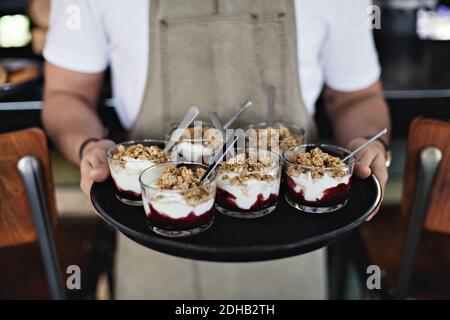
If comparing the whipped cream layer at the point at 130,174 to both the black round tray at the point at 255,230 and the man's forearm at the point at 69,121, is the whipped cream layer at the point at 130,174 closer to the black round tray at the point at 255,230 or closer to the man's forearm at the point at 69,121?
the black round tray at the point at 255,230

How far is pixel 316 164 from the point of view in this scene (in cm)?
129

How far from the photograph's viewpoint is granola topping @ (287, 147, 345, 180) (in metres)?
1.26

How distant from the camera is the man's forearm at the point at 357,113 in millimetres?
1671

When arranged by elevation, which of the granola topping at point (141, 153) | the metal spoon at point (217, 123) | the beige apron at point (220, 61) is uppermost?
the beige apron at point (220, 61)

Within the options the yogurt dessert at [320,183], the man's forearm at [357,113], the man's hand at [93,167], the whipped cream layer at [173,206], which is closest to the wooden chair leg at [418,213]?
the man's forearm at [357,113]

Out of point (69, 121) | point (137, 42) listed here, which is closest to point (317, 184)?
point (137, 42)

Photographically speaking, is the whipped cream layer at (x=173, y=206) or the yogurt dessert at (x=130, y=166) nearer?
the whipped cream layer at (x=173, y=206)

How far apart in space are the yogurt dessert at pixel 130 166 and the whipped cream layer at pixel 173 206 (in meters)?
0.14

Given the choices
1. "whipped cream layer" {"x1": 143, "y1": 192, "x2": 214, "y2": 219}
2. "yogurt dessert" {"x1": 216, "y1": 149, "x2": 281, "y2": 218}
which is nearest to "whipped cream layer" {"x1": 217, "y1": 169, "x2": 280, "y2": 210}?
"yogurt dessert" {"x1": 216, "y1": 149, "x2": 281, "y2": 218}

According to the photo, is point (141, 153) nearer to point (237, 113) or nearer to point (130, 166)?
point (130, 166)

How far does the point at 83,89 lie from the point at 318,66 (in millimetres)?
807

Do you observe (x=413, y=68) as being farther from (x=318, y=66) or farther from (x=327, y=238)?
(x=327, y=238)
